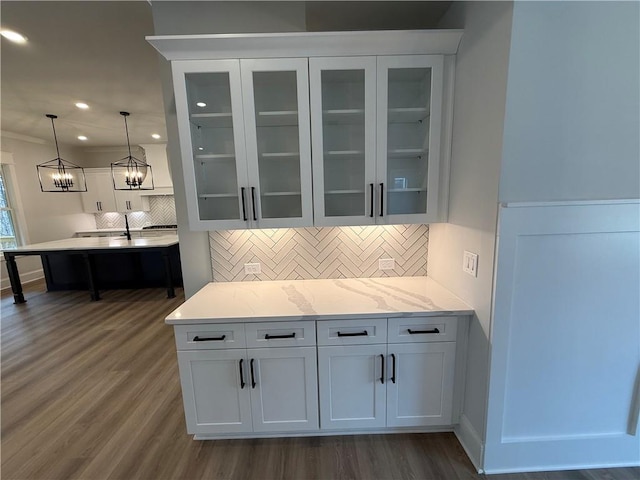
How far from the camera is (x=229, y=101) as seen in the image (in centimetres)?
177

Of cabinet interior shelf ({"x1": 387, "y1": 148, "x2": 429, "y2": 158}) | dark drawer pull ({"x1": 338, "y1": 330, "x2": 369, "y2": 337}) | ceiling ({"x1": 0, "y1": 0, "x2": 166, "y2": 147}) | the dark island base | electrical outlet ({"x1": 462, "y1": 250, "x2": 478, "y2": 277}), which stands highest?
ceiling ({"x1": 0, "y1": 0, "x2": 166, "y2": 147})

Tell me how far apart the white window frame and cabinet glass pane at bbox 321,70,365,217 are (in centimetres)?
676

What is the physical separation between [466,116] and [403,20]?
37.1 inches

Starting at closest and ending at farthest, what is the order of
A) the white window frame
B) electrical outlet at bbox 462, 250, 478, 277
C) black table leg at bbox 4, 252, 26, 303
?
1. electrical outlet at bbox 462, 250, 478, 277
2. black table leg at bbox 4, 252, 26, 303
3. the white window frame

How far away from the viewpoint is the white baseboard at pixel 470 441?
1.52 meters

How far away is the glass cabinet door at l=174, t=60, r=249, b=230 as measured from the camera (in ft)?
5.43

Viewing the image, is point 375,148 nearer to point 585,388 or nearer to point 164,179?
point 585,388

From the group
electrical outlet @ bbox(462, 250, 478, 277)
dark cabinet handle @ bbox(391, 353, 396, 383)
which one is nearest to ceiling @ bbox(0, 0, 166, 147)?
electrical outlet @ bbox(462, 250, 478, 277)

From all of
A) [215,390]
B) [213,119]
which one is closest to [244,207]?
[213,119]

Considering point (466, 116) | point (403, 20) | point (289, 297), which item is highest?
point (403, 20)

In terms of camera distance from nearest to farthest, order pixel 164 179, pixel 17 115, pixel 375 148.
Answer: pixel 375 148
pixel 17 115
pixel 164 179

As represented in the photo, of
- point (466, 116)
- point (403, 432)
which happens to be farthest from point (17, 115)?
point (403, 432)

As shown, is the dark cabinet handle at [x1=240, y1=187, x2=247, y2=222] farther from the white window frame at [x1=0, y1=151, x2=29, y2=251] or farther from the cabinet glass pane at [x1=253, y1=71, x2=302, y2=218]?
the white window frame at [x1=0, y1=151, x2=29, y2=251]

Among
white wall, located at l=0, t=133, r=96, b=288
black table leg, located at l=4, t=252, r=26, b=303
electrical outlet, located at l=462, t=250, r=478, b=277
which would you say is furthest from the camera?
white wall, located at l=0, t=133, r=96, b=288
